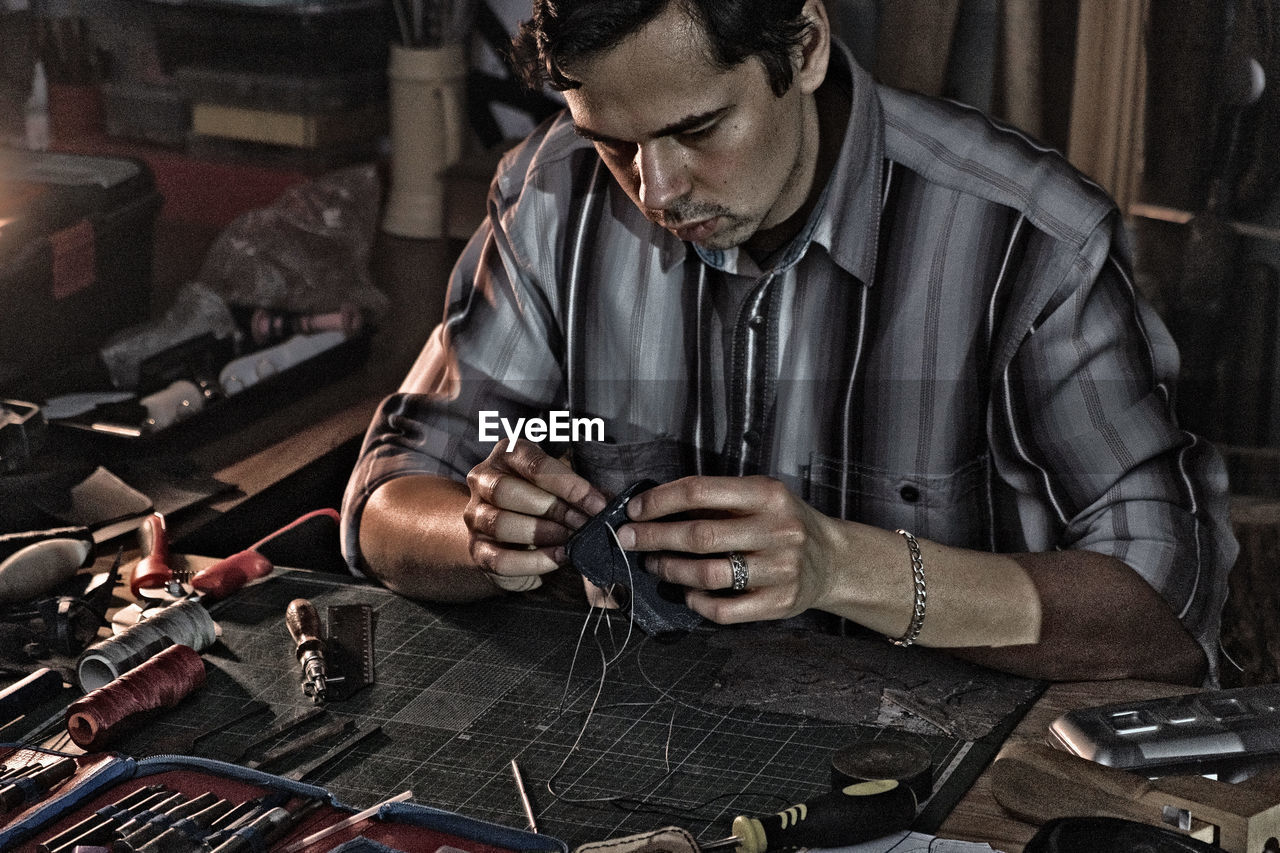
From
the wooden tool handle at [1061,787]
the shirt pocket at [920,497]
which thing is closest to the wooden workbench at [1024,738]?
the wooden tool handle at [1061,787]

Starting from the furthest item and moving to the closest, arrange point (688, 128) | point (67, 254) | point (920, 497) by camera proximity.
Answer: point (67, 254) < point (920, 497) < point (688, 128)

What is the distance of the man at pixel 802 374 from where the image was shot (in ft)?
4.48

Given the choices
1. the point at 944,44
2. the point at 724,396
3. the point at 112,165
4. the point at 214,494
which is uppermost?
the point at 944,44

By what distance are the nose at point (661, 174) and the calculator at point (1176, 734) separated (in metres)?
0.61

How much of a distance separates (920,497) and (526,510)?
537 millimetres

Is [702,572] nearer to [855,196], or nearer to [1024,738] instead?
[1024,738]

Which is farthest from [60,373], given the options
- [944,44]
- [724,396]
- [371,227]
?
[944,44]

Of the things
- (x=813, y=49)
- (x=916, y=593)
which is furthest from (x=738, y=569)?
(x=813, y=49)

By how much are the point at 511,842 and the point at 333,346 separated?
1395 mm

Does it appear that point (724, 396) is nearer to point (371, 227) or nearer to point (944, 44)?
point (944, 44)

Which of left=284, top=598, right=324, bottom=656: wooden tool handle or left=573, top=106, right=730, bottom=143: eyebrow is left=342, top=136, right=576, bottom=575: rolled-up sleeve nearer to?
left=284, top=598, right=324, bottom=656: wooden tool handle

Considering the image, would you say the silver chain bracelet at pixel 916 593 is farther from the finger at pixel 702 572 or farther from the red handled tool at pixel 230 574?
the red handled tool at pixel 230 574

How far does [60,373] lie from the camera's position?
2174 mm

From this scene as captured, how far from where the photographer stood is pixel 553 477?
1.41 meters
